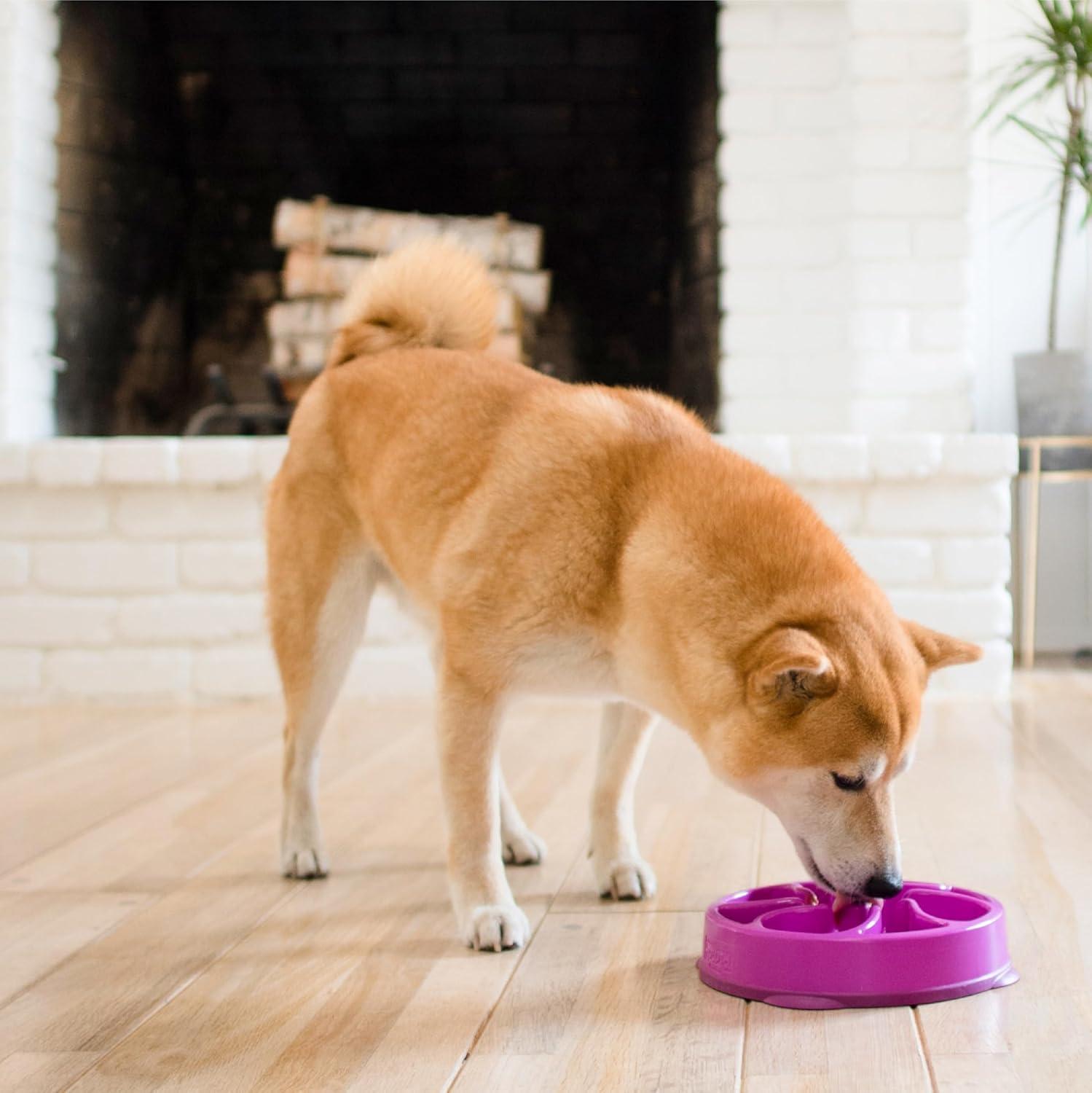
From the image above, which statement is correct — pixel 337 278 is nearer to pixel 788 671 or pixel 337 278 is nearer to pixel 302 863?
pixel 302 863

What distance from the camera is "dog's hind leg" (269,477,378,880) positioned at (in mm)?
1877

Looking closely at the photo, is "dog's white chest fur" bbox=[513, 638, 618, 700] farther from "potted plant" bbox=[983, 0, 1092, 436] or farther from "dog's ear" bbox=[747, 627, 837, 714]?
"potted plant" bbox=[983, 0, 1092, 436]

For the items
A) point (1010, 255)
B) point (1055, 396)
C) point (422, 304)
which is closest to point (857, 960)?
point (422, 304)

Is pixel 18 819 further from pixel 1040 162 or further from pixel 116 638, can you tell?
pixel 1040 162

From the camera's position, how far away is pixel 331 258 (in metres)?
3.68

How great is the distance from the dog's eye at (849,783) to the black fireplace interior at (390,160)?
245 centimetres

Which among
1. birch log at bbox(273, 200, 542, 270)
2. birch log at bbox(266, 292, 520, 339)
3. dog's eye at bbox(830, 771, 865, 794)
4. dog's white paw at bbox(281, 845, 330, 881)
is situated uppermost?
birch log at bbox(273, 200, 542, 270)

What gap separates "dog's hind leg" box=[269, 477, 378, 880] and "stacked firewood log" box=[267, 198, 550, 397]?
1.81 meters

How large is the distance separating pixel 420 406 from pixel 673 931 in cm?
74

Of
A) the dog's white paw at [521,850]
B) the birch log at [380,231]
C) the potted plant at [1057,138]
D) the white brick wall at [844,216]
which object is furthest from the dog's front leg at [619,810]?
the potted plant at [1057,138]

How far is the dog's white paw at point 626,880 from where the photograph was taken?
169 centimetres

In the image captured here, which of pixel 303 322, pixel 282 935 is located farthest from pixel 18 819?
pixel 303 322

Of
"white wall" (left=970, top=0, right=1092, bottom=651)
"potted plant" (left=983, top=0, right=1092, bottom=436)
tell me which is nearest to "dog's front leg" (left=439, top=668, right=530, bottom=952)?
"potted plant" (left=983, top=0, right=1092, bottom=436)

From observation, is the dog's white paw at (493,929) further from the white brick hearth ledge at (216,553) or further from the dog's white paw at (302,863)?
the white brick hearth ledge at (216,553)
